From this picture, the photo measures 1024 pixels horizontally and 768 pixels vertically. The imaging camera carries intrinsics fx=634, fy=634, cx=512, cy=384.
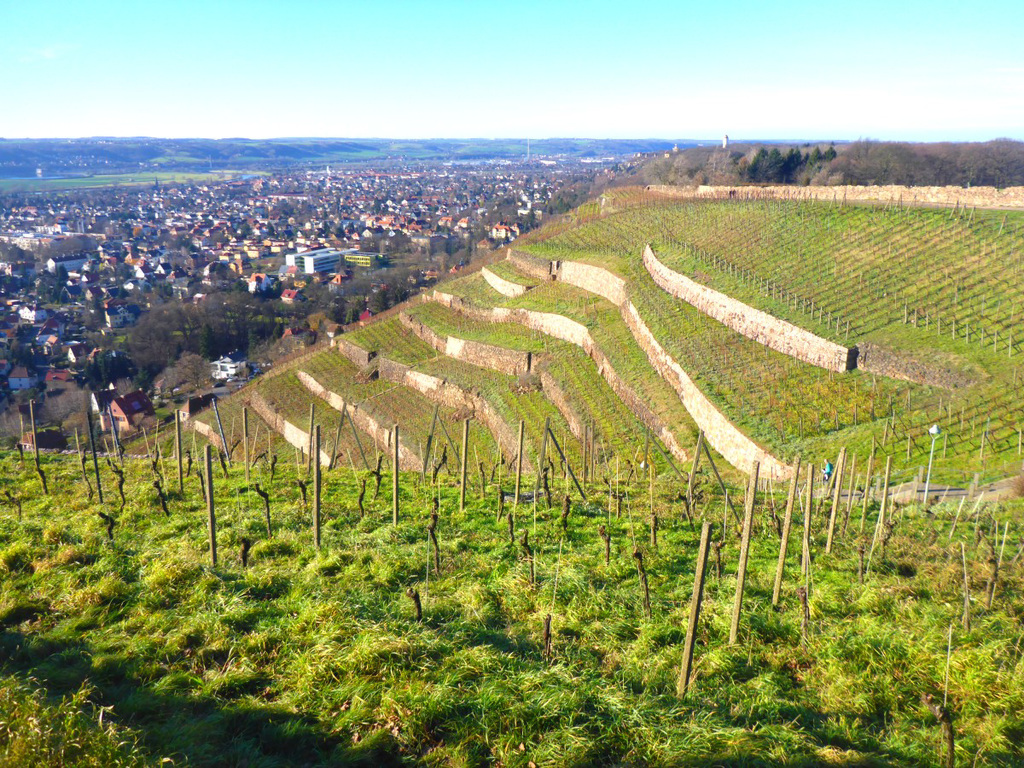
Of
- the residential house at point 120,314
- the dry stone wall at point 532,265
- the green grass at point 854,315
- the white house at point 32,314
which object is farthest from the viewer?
the residential house at point 120,314

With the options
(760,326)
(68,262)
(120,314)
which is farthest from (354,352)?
(68,262)

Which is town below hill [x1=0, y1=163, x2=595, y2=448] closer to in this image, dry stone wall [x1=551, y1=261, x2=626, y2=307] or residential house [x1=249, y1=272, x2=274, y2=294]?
residential house [x1=249, y1=272, x2=274, y2=294]

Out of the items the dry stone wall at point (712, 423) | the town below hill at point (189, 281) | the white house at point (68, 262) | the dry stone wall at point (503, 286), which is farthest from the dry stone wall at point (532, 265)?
the white house at point (68, 262)

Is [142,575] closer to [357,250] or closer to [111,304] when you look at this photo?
[111,304]

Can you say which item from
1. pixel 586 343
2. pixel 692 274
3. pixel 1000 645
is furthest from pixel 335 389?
pixel 1000 645

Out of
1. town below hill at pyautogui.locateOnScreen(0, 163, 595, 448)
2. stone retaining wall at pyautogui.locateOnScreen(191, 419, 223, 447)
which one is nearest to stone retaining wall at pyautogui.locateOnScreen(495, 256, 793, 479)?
stone retaining wall at pyautogui.locateOnScreen(191, 419, 223, 447)

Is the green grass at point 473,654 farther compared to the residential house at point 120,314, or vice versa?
the residential house at point 120,314

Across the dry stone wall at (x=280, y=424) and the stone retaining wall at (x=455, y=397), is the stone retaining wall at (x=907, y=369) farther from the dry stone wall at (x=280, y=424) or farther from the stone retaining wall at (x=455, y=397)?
the dry stone wall at (x=280, y=424)
